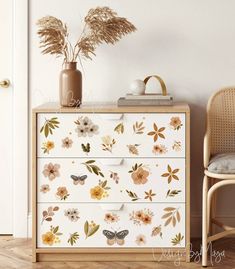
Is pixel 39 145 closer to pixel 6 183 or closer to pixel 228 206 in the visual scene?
pixel 6 183

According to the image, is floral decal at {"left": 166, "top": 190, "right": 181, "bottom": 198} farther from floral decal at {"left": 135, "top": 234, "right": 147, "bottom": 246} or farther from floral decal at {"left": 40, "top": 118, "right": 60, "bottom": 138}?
floral decal at {"left": 40, "top": 118, "right": 60, "bottom": 138}

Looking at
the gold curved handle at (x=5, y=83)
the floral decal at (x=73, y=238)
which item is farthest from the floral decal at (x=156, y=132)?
the gold curved handle at (x=5, y=83)

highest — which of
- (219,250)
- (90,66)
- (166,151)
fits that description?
(90,66)

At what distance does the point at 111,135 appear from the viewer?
10.7 feet

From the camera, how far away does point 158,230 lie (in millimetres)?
3273

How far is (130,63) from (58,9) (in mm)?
505

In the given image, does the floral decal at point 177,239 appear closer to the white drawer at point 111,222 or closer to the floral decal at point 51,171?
the white drawer at point 111,222

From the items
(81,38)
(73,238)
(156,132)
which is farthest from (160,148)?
(81,38)

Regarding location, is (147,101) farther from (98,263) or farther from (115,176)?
(98,263)

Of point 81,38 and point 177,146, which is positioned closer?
point 177,146

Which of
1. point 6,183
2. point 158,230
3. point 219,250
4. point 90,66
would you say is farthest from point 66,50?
point 219,250

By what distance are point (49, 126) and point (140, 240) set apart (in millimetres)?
732

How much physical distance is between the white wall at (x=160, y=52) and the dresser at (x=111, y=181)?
1.49 ft

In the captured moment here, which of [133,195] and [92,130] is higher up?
[92,130]
